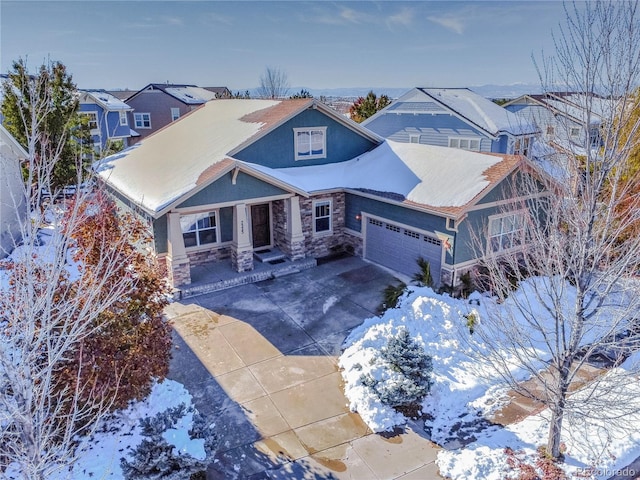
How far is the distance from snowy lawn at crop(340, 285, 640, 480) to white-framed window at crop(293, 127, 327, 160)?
→ 8.44 meters

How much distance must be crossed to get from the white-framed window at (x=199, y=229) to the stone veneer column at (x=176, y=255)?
1182mm

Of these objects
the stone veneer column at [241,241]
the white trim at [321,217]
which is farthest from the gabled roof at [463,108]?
the stone veneer column at [241,241]

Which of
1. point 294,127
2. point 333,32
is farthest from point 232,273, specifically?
point 333,32

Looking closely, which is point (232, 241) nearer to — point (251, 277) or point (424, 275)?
point (251, 277)

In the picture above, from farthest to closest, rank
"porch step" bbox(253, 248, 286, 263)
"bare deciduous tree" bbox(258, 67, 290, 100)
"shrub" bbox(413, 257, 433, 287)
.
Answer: "bare deciduous tree" bbox(258, 67, 290, 100) < "porch step" bbox(253, 248, 286, 263) < "shrub" bbox(413, 257, 433, 287)

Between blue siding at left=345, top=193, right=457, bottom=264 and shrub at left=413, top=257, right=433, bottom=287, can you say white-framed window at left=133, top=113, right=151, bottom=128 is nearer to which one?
blue siding at left=345, top=193, right=457, bottom=264

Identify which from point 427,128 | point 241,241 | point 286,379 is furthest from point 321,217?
point 427,128

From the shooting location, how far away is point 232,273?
1591cm

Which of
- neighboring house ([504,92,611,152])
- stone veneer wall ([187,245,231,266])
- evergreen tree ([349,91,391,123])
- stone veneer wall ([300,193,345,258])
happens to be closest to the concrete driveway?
stone veneer wall ([300,193,345,258])

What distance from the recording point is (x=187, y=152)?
730 inches

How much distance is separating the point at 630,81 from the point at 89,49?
590 inches

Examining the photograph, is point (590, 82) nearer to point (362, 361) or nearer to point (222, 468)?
point (362, 361)

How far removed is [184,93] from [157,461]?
47.6m

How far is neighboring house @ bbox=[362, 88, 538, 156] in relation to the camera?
25.9 meters
